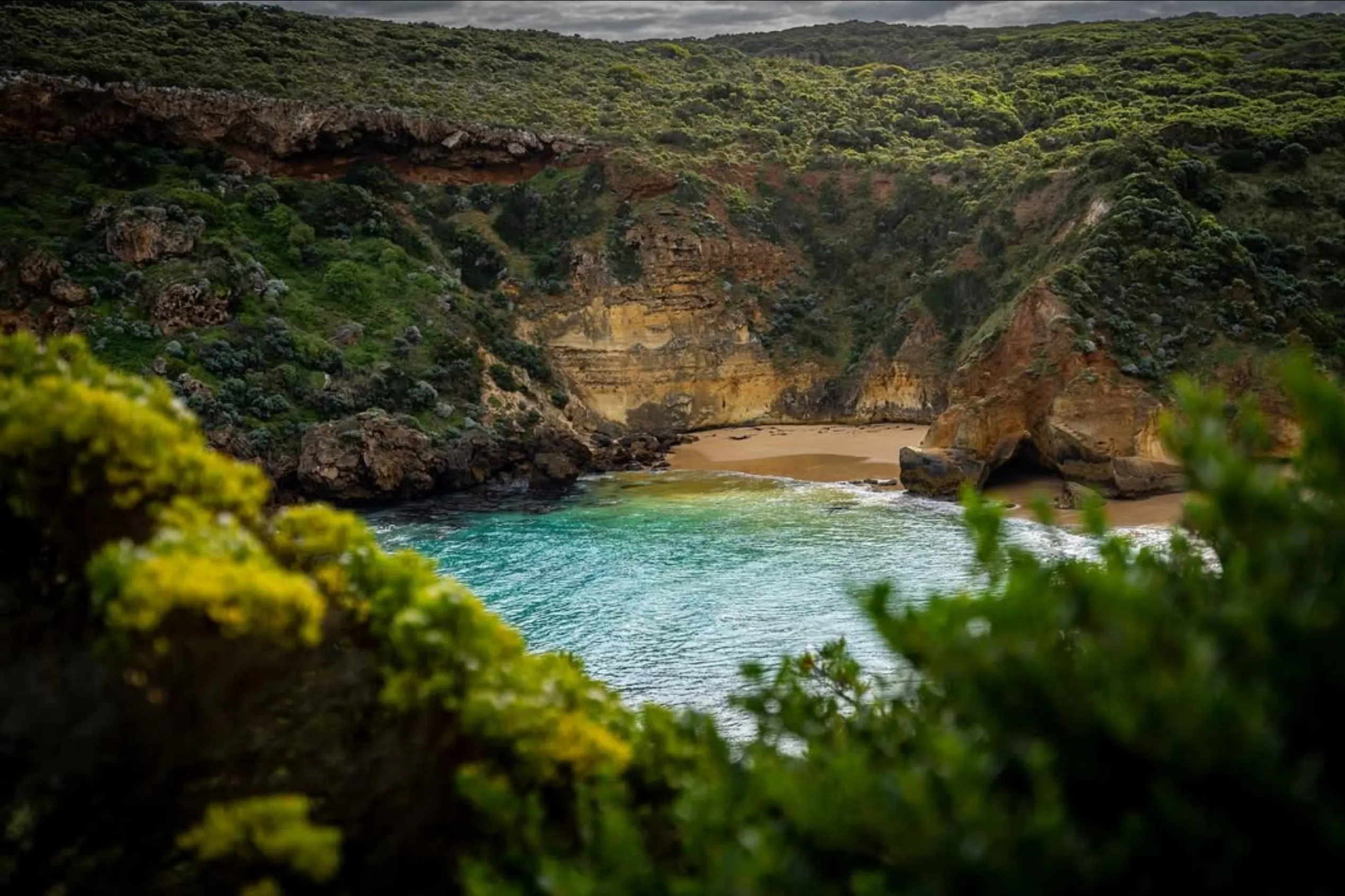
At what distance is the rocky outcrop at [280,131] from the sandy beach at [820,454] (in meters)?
20.3

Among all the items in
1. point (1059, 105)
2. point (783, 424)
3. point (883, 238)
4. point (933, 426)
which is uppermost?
point (1059, 105)

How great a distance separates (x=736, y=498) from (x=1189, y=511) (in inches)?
1599

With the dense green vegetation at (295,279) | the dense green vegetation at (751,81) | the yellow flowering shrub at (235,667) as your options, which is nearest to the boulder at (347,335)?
the dense green vegetation at (295,279)

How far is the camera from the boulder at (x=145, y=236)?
50.8 metres

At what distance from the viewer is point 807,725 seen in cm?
1055

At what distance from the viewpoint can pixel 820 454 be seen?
183 feet

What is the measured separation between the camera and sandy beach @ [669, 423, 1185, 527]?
150ft

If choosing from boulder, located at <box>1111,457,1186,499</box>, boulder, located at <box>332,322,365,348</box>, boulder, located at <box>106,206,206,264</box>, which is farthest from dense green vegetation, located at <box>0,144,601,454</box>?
boulder, located at <box>1111,457,1186,499</box>

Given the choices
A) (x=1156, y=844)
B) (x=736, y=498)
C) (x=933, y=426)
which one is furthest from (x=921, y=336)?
(x=1156, y=844)

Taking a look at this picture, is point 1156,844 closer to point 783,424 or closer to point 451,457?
point 451,457

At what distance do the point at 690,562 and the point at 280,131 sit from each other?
36867 mm

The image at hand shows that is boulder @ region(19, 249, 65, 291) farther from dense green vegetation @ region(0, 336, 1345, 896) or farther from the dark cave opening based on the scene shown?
dense green vegetation @ region(0, 336, 1345, 896)

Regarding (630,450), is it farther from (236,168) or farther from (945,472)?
(236,168)

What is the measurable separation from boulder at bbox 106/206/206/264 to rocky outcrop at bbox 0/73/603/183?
8507 mm
